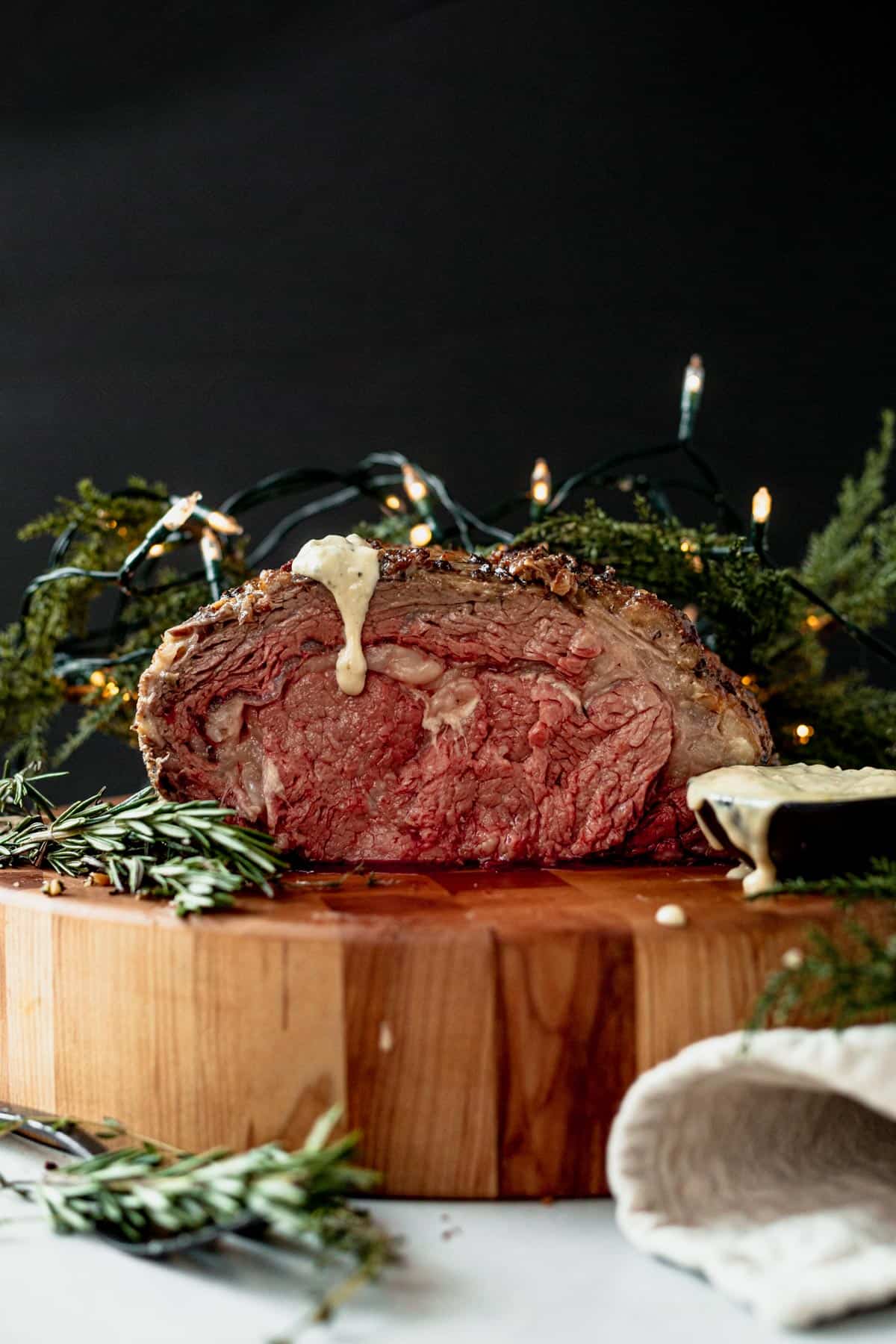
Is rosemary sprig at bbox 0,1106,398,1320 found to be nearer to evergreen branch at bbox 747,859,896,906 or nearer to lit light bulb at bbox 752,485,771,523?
evergreen branch at bbox 747,859,896,906

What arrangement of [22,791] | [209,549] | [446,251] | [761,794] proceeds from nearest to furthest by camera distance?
1. [761,794]
2. [22,791]
3. [209,549]
4. [446,251]

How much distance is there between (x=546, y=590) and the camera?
7.44ft

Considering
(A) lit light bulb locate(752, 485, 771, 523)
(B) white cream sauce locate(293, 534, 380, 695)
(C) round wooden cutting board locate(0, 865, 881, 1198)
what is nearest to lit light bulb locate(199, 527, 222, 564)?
(B) white cream sauce locate(293, 534, 380, 695)

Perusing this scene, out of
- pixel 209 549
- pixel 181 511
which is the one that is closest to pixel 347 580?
pixel 181 511

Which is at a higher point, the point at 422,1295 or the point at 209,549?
the point at 209,549

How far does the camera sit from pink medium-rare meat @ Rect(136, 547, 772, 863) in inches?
88.4

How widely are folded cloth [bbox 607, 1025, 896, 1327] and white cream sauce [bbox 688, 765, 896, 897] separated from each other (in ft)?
1.01

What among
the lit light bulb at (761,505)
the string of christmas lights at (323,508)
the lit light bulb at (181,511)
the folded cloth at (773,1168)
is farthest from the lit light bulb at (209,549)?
the folded cloth at (773,1168)

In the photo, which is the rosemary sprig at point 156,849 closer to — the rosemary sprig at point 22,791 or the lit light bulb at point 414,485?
the rosemary sprig at point 22,791

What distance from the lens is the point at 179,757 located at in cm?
228

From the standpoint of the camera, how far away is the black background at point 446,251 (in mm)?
4398

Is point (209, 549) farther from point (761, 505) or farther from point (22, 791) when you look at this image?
point (761, 505)

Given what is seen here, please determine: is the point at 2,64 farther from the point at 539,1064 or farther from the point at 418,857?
the point at 539,1064

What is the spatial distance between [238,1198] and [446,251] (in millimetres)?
3731
